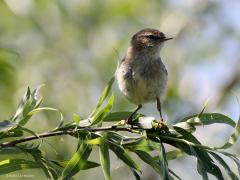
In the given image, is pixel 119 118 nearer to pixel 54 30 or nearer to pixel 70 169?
pixel 70 169

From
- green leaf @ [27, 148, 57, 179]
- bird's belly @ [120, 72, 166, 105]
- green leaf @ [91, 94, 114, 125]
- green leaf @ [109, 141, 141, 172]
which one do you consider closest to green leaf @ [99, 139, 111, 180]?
green leaf @ [109, 141, 141, 172]

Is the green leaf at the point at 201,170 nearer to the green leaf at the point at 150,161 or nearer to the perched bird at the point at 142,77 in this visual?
the green leaf at the point at 150,161

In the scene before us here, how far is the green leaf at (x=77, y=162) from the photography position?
10.2 feet

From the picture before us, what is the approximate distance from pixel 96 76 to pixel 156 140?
4270mm

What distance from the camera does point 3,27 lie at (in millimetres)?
7613

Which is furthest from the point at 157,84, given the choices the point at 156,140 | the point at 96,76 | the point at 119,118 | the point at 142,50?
the point at 96,76

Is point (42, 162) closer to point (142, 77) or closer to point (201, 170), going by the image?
point (201, 170)

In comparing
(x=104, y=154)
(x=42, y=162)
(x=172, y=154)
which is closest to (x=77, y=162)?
(x=104, y=154)

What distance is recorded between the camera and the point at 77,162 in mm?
3135

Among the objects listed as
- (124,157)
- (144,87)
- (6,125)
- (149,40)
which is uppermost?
(149,40)

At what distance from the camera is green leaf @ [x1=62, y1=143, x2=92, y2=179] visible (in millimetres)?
3096

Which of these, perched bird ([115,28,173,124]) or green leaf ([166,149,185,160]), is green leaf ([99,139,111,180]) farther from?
perched bird ([115,28,173,124])

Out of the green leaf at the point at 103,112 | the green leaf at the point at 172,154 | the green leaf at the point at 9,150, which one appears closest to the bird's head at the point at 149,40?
the green leaf at the point at 172,154

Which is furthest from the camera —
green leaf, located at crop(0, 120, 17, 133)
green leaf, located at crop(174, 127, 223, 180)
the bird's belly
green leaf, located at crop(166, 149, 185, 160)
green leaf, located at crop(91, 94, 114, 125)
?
the bird's belly
